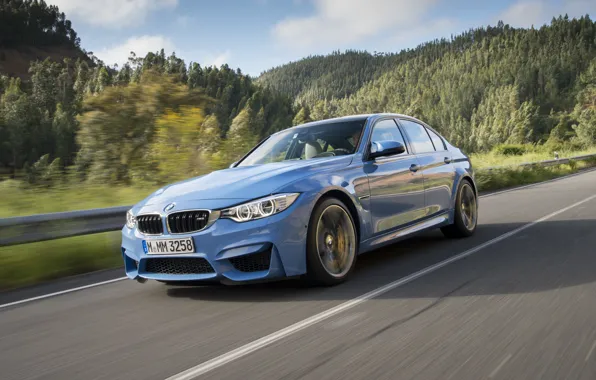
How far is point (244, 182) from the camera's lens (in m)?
4.81

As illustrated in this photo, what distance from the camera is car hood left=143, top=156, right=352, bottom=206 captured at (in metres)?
4.57

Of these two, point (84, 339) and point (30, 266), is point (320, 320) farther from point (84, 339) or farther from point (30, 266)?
point (30, 266)

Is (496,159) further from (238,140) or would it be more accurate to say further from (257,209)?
(257,209)

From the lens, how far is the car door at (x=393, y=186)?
550 centimetres

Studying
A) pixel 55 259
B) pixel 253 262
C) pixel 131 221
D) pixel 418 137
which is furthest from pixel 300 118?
pixel 253 262

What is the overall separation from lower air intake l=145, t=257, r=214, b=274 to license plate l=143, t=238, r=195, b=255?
0.24 ft

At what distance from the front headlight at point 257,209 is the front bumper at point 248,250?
0.04m

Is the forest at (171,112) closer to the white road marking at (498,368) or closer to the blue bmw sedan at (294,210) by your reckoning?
the blue bmw sedan at (294,210)

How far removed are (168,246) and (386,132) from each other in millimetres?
2790

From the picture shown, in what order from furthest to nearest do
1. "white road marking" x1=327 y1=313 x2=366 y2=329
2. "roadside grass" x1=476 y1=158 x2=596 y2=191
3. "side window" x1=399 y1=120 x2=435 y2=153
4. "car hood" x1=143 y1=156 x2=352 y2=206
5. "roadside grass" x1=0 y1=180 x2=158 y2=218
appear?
A: "roadside grass" x1=476 y1=158 x2=596 y2=191 < "roadside grass" x1=0 y1=180 x2=158 y2=218 < "side window" x1=399 y1=120 x2=435 y2=153 < "car hood" x1=143 y1=156 x2=352 y2=206 < "white road marking" x1=327 y1=313 x2=366 y2=329

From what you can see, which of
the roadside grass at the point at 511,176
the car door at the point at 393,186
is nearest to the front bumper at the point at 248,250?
the car door at the point at 393,186

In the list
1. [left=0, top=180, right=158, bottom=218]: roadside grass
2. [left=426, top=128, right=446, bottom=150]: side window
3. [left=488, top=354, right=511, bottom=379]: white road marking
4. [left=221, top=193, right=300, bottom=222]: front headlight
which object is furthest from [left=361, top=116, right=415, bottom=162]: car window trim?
[left=0, top=180, right=158, bottom=218]: roadside grass

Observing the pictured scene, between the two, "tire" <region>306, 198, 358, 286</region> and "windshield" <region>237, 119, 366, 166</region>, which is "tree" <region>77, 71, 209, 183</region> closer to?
"windshield" <region>237, 119, 366, 166</region>

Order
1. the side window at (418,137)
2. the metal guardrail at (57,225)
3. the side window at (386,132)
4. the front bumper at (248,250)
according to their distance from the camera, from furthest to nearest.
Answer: the side window at (418,137) < the metal guardrail at (57,225) < the side window at (386,132) < the front bumper at (248,250)
